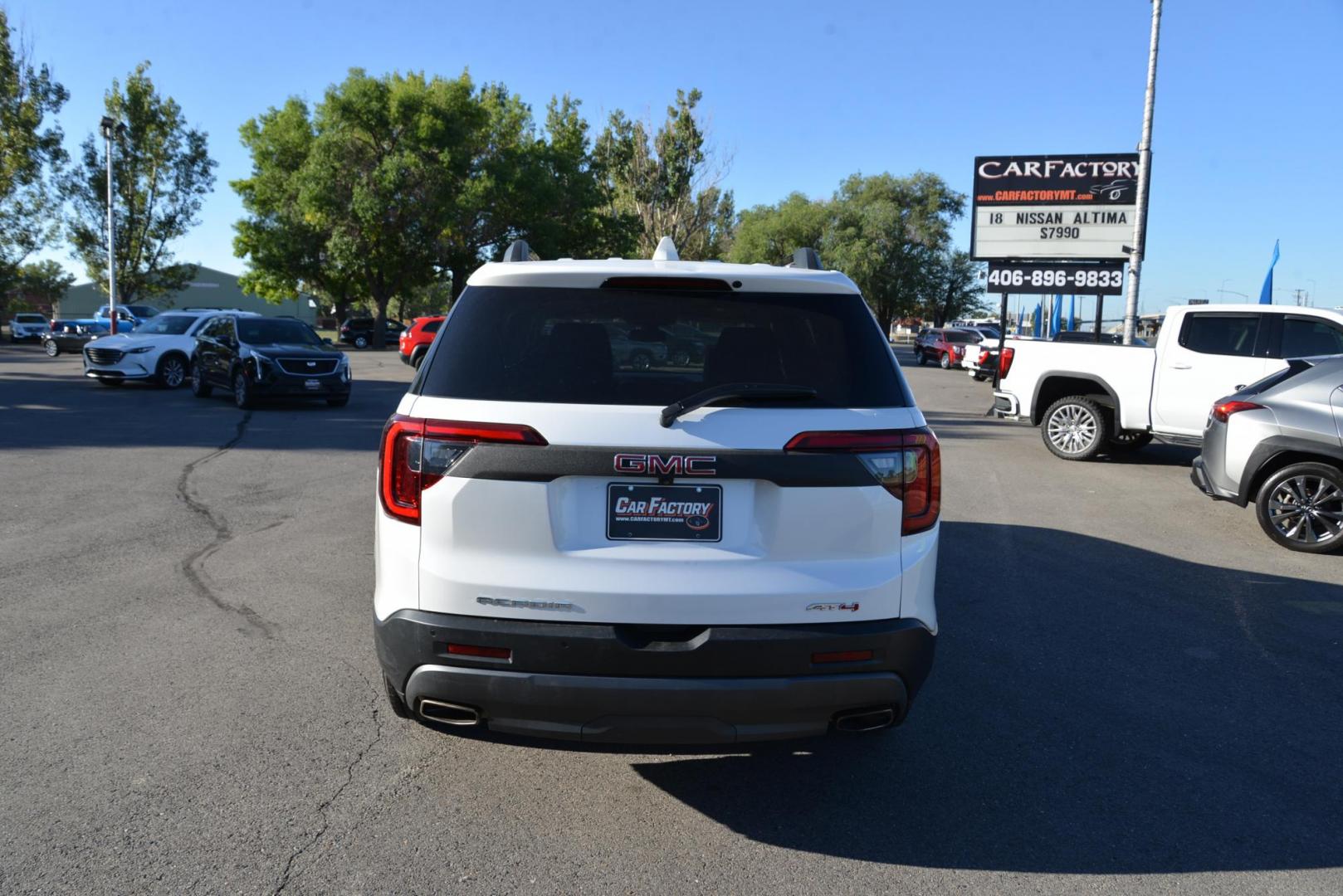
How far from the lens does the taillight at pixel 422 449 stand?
10.2ft

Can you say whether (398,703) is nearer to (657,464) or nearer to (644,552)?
(644,552)

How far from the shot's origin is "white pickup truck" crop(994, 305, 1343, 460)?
11555 millimetres

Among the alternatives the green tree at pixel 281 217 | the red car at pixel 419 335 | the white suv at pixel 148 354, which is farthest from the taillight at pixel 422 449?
the green tree at pixel 281 217

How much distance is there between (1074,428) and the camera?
13094 millimetres

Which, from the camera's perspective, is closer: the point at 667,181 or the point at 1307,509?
the point at 1307,509

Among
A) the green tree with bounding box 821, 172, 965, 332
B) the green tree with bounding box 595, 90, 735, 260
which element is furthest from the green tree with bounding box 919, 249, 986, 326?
the green tree with bounding box 595, 90, 735, 260

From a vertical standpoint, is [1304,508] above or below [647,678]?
below

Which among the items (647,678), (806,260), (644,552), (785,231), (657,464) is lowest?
(647,678)

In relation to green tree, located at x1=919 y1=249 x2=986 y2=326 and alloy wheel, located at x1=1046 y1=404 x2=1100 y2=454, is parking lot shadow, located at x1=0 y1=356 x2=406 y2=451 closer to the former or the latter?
alloy wheel, located at x1=1046 y1=404 x2=1100 y2=454

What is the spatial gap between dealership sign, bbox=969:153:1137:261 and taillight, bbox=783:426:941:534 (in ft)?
67.8

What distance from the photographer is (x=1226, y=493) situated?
27.7 feet

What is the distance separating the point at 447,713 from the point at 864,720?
1348 mm

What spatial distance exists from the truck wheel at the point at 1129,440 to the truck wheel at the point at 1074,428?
0.62 ft

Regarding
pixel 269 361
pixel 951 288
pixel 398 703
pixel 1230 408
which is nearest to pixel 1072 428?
pixel 1230 408
